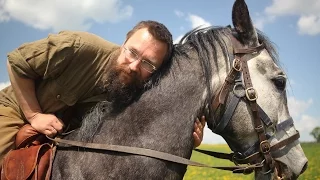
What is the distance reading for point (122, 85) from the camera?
3230 millimetres

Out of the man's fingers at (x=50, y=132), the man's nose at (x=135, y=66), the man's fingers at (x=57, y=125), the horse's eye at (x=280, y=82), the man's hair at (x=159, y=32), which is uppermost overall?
the man's hair at (x=159, y=32)

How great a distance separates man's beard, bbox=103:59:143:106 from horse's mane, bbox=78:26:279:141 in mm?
95

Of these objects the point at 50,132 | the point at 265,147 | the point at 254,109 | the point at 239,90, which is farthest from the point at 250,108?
the point at 50,132

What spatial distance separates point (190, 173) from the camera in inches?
640

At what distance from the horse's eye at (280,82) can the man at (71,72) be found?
0.80 metres

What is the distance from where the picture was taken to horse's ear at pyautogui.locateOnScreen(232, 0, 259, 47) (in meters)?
3.27

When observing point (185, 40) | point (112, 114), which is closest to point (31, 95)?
point (112, 114)

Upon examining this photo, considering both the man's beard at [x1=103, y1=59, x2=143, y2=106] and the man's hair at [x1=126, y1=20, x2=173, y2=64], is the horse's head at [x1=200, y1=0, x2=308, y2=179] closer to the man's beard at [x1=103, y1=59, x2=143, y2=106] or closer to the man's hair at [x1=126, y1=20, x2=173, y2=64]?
the man's hair at [x1=126, y1=20, x2=173, y2=64]

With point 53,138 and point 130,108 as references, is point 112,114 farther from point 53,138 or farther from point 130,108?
point 53,138

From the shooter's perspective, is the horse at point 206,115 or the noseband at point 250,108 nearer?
the horse at point 206,115

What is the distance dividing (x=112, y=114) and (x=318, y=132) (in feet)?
303

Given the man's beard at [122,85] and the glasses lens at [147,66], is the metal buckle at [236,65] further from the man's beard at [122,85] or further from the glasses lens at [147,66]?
the man's beard at [122,85]

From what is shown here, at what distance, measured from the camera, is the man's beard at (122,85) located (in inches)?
127

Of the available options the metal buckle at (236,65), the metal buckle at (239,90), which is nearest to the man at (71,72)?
the metal buckle at (239,90)
